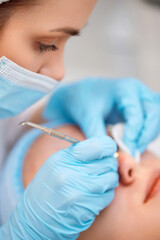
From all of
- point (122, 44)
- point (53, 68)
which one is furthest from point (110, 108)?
point (122, 44)

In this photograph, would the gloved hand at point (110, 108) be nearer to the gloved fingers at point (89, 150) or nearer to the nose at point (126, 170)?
the nose at point (126, 170)

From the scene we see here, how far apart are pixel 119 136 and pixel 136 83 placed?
14.1 inches

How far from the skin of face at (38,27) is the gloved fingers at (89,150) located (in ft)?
1.13

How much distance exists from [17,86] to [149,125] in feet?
2.40

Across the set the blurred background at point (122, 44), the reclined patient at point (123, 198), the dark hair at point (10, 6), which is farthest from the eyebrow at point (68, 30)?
the blurred background at point (122, 44)

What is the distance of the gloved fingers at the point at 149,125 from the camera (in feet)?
4.27

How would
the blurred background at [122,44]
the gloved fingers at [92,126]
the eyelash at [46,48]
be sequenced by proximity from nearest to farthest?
the eyelash at [46,48] < the gloved fingers at [92,126] < the blurred background at [122,44]

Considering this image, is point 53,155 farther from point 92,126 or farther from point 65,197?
point 92,126

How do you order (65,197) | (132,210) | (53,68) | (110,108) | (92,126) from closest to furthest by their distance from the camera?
1. (65,197)
2. (132,210)
3. (53,68)
4. (92,126)
5. (110,108)

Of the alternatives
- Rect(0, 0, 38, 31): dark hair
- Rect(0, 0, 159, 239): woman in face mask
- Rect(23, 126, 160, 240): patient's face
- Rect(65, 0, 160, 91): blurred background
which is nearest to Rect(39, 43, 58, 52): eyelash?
Rect(0, 0, 159, 239): woman in face mask

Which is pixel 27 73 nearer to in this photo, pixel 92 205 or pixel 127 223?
pixel 92 205

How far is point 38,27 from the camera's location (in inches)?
33.0

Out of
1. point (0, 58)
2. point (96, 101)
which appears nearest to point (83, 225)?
point (0, 58)

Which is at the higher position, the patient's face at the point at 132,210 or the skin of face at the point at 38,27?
the skin of face at the point at 38,27
